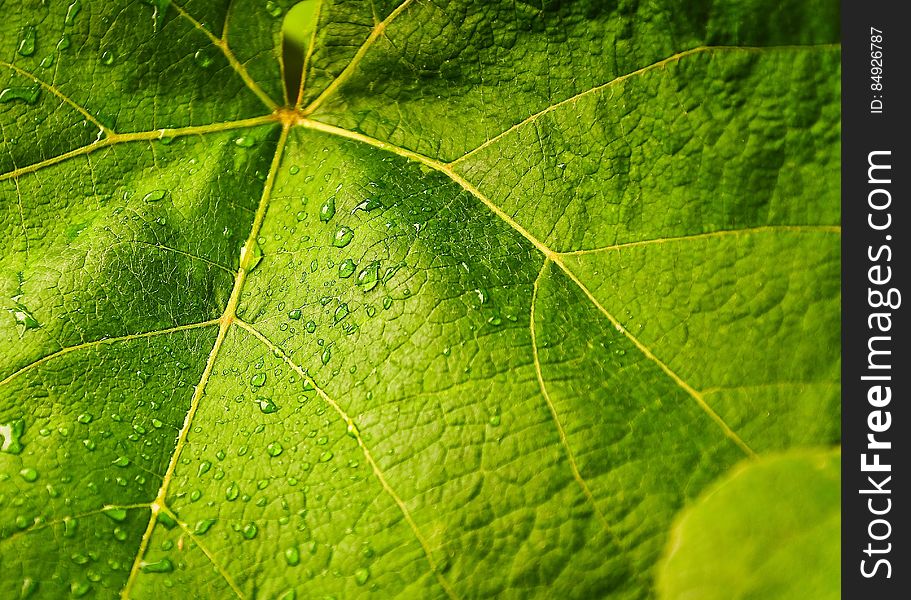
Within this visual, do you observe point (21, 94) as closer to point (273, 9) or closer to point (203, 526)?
point (273, 9)

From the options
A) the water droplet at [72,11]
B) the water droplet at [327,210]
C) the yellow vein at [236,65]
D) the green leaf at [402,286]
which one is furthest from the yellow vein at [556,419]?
the water droplet at [72,11]

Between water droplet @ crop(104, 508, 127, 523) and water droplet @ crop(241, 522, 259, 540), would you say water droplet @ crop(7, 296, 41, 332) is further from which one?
water droplet @ crop(241, 522, 259, 540)

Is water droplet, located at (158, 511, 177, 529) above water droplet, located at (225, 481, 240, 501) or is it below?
below

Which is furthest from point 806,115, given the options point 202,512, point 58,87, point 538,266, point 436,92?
point 58,87

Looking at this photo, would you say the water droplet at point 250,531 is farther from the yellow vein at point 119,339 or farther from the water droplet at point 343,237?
the water droplet at point 343,237

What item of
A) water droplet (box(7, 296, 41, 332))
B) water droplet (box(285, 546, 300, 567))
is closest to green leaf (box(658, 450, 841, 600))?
water droplet (box(285, 546, 300, 567))

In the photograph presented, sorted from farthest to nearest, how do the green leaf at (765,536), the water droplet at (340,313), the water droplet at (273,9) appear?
the water droplet at (273,9), the water droplet at (340,313), the green leaf at (765,536)

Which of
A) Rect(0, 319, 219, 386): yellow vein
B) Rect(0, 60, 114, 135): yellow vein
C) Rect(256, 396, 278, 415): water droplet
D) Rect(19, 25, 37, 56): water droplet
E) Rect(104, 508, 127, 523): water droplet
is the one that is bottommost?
Rect(104, 508, 127, 523): water droplet

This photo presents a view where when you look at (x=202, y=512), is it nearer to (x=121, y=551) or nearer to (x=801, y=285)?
(x=121, y=551)
